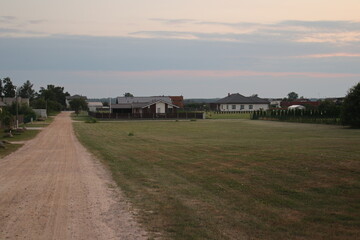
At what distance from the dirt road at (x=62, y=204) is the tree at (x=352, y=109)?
34.3 meters

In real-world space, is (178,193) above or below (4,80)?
below

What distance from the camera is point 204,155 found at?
19.3 m

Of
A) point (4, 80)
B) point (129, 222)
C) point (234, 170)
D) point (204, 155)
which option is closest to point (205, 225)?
point (129, 222)

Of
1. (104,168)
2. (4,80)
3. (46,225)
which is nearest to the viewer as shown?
(46,225)

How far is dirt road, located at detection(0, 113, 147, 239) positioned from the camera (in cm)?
779

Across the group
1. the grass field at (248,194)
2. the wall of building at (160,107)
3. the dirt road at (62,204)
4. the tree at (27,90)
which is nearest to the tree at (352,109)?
the grass field at (248,194)

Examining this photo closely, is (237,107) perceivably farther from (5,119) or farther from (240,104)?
(5,119)

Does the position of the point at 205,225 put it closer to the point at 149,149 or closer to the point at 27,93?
the point at 149,149

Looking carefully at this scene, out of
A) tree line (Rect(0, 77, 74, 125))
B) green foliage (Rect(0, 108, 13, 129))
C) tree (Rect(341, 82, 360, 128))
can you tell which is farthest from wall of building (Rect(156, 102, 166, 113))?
green foliage (Rect(0, 108, 13, 129))

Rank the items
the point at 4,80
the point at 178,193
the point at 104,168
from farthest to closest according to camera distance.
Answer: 1. the point at 4,80
2. the point at 104,168
3. the point at 178,193

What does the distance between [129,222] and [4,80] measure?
13690cm

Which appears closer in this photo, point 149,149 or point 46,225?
point 46,225

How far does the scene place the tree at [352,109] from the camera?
44.5 meters

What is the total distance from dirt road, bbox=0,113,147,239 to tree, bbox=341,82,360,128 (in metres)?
34.3
